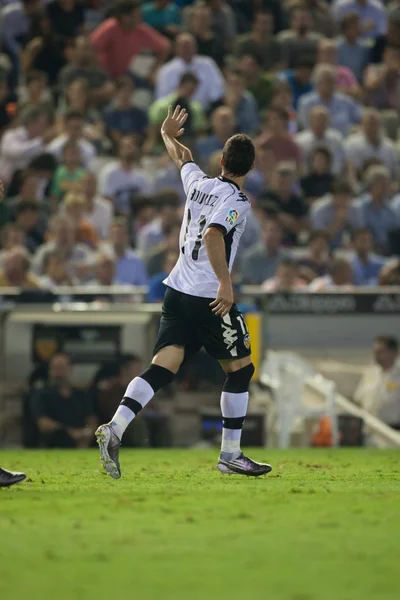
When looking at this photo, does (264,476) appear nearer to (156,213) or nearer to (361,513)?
(361,513)

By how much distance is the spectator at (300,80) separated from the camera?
66.9ft

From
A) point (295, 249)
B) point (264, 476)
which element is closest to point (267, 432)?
point (295, 249)

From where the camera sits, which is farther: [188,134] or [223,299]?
[188,134]

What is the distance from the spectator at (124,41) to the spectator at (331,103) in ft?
7.59

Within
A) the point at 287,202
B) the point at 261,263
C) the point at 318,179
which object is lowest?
the point at 261,263

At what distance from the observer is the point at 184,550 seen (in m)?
5.60

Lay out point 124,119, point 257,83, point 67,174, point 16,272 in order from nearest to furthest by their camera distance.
Result: point 16,272 → point 67,174 → point 124,119 → point 257,83

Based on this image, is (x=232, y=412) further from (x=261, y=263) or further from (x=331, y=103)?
(x=331, y=103)

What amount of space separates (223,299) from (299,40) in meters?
13.7

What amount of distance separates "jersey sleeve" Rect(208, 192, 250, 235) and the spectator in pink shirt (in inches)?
496

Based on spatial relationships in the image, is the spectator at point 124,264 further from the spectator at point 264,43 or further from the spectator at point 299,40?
the spectator at point 299,40

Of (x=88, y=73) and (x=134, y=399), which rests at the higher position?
(x=88, y=73)

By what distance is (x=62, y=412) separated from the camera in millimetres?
13625

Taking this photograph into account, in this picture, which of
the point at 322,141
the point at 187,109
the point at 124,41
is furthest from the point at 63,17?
the point at 322,141
